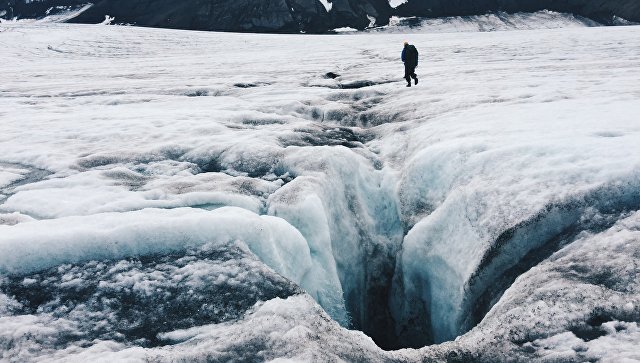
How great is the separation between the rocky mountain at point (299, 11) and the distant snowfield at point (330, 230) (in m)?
49.1

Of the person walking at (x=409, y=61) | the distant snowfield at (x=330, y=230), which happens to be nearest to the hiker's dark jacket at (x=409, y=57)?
the person walking at (x=409, y=61)

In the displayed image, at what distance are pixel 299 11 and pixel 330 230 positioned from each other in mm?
55621

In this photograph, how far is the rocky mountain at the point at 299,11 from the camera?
2226 inches

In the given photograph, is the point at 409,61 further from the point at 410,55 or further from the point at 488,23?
the point at 488,23

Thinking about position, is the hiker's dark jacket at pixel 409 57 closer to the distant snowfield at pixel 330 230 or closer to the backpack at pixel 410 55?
A: the backpack at pixel 410 55

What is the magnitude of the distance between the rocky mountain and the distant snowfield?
4915 cm

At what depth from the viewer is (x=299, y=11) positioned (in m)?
57.3

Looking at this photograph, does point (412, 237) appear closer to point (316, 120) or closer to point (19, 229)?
point (19, 229)

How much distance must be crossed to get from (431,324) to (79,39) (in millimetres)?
37888

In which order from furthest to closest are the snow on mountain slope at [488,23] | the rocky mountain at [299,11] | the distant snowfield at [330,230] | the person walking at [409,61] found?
the rocky mountain at [299,11] → the snow on mountain slope at [488,23] → the person walking at [409,61] → the distant snowfield at [330,230]

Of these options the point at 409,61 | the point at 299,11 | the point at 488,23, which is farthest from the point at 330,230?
the point at 488,23

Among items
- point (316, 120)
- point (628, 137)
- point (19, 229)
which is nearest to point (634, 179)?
point (628, 137)

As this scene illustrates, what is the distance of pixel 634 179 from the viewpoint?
14.7ft

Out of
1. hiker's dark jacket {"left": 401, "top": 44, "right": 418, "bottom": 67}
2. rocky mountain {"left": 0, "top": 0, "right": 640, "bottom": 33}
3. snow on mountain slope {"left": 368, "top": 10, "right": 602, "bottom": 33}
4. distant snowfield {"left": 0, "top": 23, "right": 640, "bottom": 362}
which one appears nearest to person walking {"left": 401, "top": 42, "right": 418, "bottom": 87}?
hiker's dark jacket {"left": 401, "top": 44, "right": 418, "bottom": 67}
